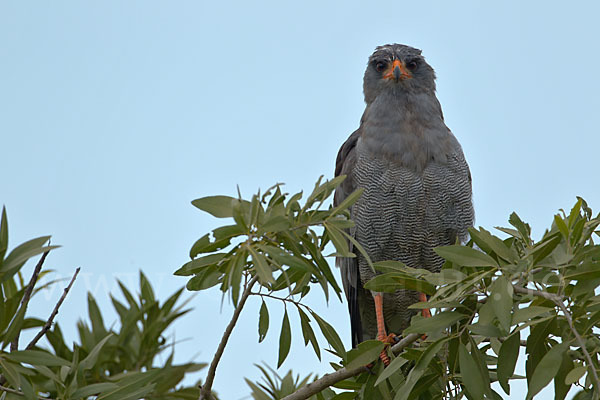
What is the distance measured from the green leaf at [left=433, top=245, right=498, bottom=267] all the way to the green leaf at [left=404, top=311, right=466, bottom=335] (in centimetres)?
23

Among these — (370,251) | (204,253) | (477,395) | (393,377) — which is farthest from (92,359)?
(370,251)

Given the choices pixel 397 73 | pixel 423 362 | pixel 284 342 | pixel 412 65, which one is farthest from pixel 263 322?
pixel 412 65

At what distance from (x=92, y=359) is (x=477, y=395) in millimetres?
1730

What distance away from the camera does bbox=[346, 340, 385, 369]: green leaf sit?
10.7ft

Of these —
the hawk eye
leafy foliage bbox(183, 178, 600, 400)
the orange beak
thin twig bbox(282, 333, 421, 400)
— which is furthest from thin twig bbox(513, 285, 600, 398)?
the hawk eye

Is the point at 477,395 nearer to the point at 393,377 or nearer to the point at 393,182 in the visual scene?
the point at 393,377

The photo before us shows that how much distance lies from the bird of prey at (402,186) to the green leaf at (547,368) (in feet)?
8.79

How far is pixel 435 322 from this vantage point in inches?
109

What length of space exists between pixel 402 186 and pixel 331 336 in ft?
6.77

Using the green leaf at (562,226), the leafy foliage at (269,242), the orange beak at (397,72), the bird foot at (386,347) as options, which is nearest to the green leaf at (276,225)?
the leafy foliage at (269,242)

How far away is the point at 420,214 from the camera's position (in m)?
5.17

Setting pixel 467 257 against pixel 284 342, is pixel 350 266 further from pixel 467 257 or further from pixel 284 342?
pixel 467 257

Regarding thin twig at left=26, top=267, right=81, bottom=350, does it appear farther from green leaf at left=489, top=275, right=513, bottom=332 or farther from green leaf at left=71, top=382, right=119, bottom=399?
green leaf at left=489, top=275, right=513, bottom=332

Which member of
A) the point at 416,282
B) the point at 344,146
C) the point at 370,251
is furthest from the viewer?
the point at 344,146
